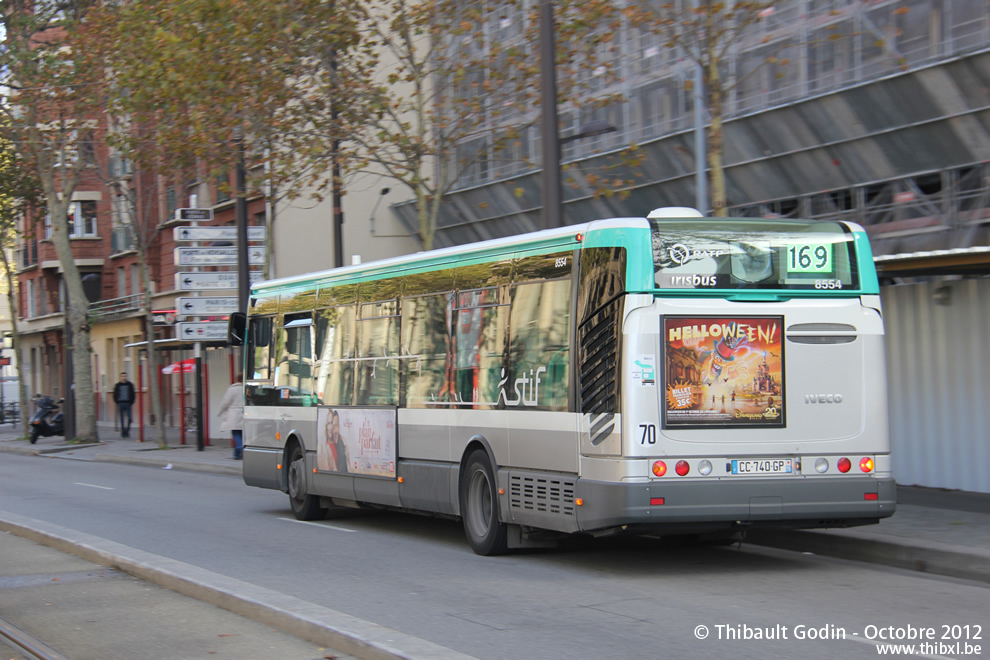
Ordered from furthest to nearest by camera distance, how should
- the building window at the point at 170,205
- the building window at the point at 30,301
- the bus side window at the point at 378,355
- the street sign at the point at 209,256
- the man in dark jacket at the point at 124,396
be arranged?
the building window at the point at 30,301 → the building window at the point at 170,205 → the man in dark jacket at the point at 124,396 → the street sign at the point at 209,256 → the bus side window at the point at 378,355

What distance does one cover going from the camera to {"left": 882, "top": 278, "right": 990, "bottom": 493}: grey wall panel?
14.4 m

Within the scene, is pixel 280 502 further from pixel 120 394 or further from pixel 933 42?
pixel 120 394

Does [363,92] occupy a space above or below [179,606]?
above

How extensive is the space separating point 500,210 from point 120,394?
18255mm

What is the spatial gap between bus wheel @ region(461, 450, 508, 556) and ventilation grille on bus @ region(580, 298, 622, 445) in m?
1.71

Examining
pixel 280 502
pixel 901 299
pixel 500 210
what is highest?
pixel 500 210

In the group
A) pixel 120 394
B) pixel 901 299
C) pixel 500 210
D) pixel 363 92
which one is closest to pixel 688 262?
pixel 901 299

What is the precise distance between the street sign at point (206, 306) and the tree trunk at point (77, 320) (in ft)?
40.1

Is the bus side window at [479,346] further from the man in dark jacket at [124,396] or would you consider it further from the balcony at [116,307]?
the balcony at [116,307]

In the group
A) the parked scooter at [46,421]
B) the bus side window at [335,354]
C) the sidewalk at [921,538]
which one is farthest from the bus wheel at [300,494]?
the parked scooter at [46,421]

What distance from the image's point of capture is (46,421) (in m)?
40.5

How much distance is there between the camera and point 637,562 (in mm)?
10906

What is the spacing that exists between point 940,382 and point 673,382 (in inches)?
254

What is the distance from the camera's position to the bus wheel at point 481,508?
11.3 m
